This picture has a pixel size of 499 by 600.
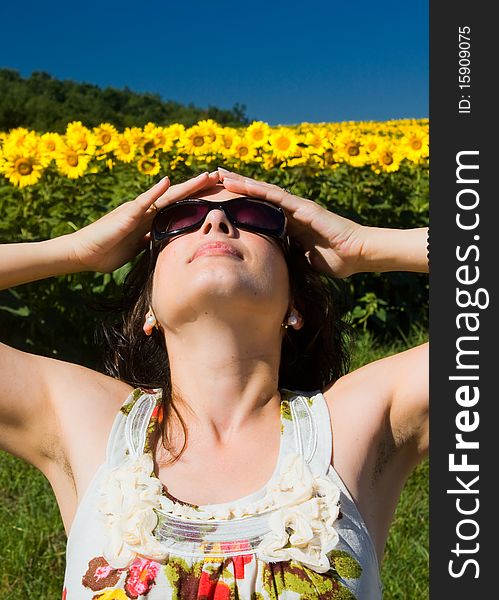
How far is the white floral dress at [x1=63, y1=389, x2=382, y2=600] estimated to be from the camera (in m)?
1.61

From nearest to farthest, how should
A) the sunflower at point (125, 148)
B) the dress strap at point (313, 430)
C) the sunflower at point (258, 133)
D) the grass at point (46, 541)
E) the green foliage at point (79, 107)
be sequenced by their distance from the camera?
the dress strap at point (313, 430) < the grass at point (46, 541) < the sunflower at point (125, 148) < the sunflower at point (258, 133) < the green foliage at point (79, 107)

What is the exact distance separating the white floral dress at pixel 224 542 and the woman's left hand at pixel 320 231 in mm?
645

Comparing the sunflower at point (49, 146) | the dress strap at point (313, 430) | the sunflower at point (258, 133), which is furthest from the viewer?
the sunflower at point (258, 133)

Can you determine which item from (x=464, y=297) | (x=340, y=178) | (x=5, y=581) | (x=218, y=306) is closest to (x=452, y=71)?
(x=464, y=297)

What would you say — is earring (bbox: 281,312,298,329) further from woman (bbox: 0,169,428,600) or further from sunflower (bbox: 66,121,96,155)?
sunflower (bbox: 66,121,96,155)

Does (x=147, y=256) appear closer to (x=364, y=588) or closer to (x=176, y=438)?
(x=176, y=438)

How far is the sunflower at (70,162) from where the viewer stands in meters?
5.09

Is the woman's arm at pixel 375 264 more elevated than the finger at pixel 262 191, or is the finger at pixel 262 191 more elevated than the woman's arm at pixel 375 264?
the finger at pixel 262 191

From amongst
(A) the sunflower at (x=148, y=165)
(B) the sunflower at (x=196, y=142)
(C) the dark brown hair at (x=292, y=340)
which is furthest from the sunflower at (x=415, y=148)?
(C) the dark brown hair at (x=292, y=340)

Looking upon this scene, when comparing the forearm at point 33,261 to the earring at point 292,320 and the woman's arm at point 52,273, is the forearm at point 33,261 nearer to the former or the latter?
the woman's arm at point 52,273

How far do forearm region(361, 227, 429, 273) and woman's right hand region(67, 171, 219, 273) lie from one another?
0.43 meters

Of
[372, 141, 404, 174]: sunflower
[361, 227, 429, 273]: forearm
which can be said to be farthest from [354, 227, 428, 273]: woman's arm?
[372, 141, 404, 174]: sunflower

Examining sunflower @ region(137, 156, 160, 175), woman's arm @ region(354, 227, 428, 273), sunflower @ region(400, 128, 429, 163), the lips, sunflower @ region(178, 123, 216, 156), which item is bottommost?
the lips

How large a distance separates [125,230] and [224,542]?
0.87 metres
